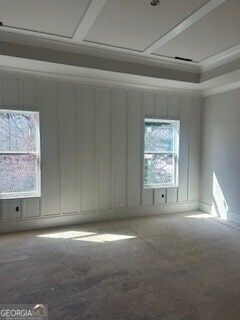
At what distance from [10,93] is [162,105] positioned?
→ 2.93 m

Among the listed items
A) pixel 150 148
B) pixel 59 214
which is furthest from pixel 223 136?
pixel 59 214

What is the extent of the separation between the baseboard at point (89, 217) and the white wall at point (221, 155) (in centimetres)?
61

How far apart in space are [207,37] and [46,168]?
10.7ft

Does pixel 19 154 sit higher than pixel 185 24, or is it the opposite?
pixel 185 24

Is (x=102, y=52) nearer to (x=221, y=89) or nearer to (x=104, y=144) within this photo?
(x=104, y=144)

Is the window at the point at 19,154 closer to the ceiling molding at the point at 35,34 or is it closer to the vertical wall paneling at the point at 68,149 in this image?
the vertical wall paneling at the point at 68,149

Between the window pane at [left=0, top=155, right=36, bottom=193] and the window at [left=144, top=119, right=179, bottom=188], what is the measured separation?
225 centimetres

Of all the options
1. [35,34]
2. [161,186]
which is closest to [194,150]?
[161,186]

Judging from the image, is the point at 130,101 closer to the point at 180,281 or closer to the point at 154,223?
the point at 154,223

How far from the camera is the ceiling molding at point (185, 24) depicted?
2.64 meters

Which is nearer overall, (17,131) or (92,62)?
(92,62)

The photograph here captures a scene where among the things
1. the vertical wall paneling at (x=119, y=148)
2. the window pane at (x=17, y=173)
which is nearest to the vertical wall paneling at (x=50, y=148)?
the window pane at (x=17, y=173)

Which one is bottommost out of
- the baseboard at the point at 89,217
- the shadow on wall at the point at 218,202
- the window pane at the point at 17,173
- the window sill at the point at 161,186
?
the baseboard at the point at 89,217

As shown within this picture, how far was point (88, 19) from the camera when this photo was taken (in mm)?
2973
